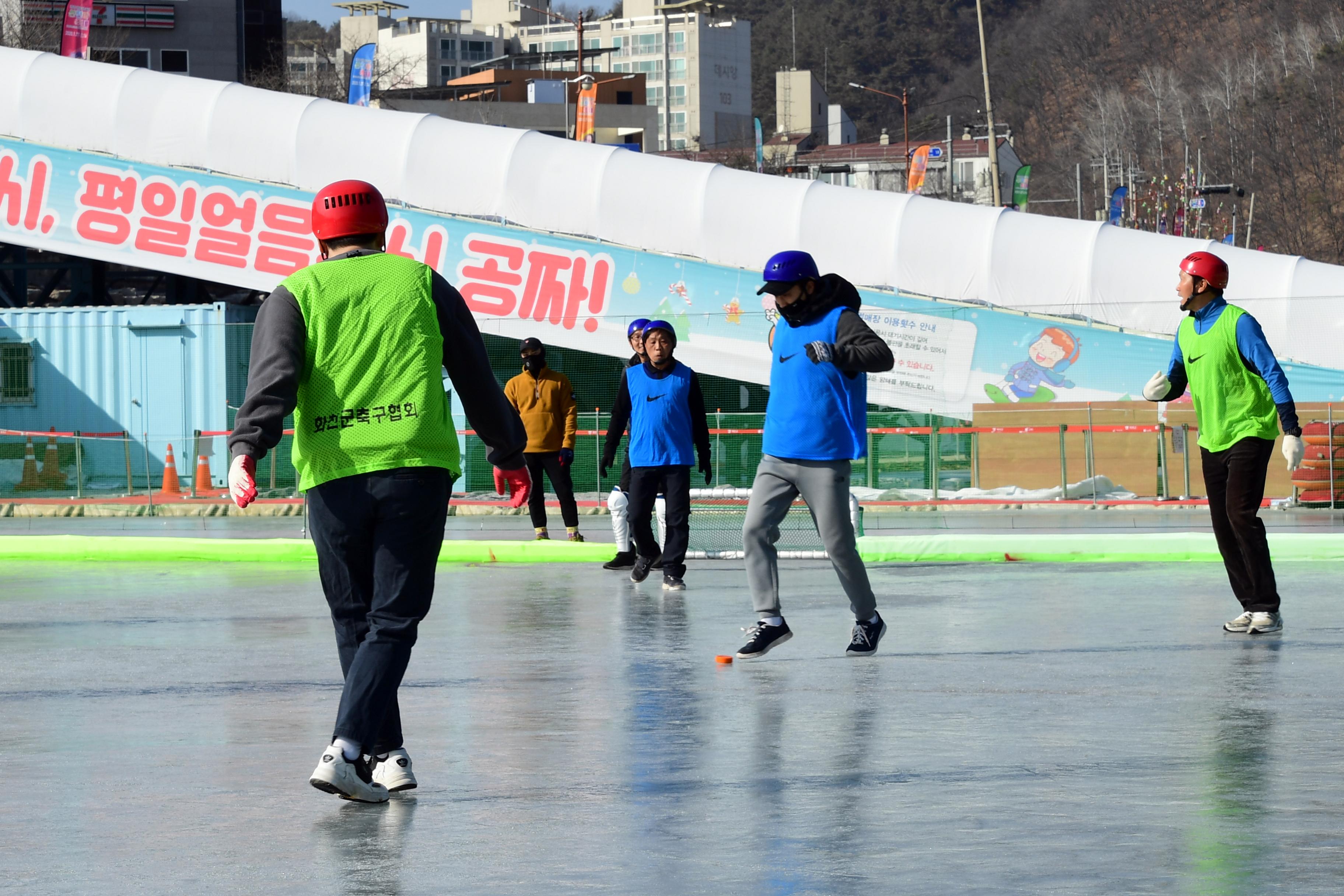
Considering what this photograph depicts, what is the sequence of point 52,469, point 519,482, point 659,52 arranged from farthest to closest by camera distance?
point 659,52, point 52,469, point 519,482

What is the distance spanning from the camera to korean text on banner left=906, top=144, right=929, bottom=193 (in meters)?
62.8

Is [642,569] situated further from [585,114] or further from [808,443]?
[585,114]

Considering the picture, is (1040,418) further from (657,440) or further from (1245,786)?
(1245,786)

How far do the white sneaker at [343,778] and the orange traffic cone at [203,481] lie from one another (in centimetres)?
1934

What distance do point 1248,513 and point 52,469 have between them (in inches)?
732

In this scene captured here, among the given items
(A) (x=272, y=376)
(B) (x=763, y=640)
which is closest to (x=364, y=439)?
(A) (x=272, y=376)

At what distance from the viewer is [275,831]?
5.05m

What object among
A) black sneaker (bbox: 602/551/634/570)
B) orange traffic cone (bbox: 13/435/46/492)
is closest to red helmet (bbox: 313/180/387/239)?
black sneaker (bbox: 602/551/634/570)

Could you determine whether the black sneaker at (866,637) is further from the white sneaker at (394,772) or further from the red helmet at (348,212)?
the red helmet at (348,212)

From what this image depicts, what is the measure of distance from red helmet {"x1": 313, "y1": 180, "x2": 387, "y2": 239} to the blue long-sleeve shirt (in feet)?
17.1

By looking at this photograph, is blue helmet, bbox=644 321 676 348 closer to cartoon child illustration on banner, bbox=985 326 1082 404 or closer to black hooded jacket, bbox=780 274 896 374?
black hooded jacket, bbox=780 274 896 374

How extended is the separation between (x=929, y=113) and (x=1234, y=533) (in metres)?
159

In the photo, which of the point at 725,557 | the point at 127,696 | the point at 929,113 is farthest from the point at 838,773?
the point at 929,113

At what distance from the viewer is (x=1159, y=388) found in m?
9.90
